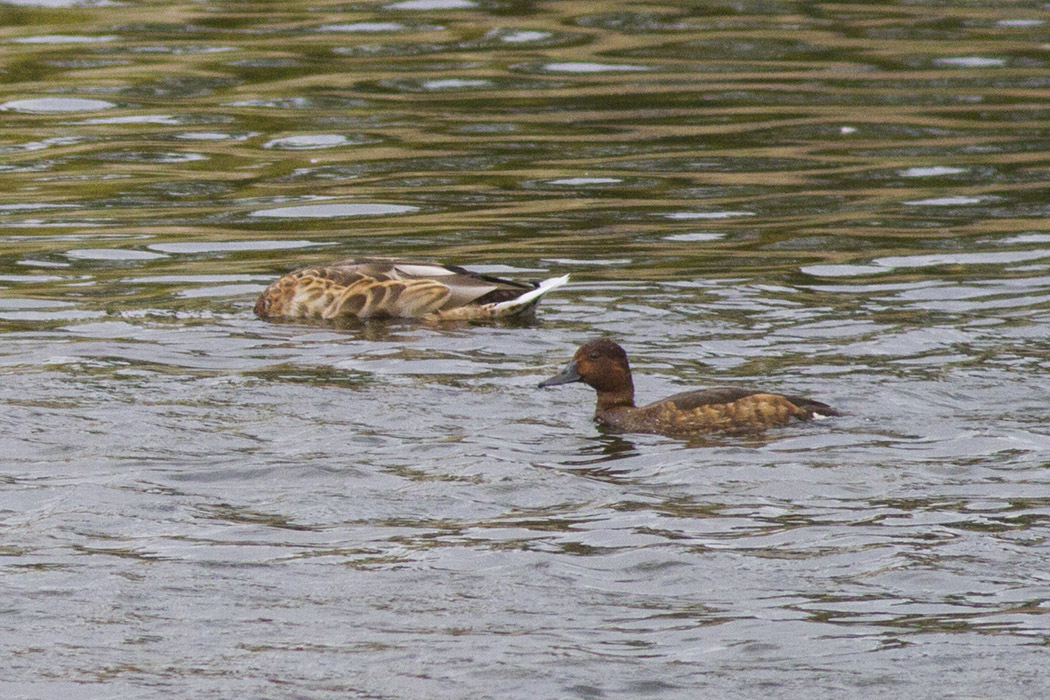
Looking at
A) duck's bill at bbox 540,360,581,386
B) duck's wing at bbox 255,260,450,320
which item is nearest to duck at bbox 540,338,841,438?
duck's bill at bbox 540,360,581,386

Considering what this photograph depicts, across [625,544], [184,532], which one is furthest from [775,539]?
[184,532]

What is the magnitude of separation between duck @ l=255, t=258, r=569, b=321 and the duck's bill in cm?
236

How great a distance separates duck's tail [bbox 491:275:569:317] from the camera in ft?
43.1

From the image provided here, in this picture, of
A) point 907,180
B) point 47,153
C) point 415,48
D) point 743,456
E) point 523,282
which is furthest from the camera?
point 415,48

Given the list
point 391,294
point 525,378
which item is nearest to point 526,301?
point 391,294

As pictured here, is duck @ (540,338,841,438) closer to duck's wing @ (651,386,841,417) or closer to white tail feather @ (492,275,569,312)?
duck's wing @ (651,386,841,417)

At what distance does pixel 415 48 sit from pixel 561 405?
15.0m

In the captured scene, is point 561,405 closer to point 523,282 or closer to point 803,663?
point 523,282

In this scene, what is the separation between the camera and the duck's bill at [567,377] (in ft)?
35.8

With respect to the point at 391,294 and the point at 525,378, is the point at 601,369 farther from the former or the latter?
the point at 391,294

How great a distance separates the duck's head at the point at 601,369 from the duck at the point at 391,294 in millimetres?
2401

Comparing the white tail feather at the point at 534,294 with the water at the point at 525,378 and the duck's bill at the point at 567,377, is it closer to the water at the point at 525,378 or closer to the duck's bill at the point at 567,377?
the water at the point at 525,378

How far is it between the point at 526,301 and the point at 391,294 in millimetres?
1050

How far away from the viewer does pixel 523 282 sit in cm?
1430
